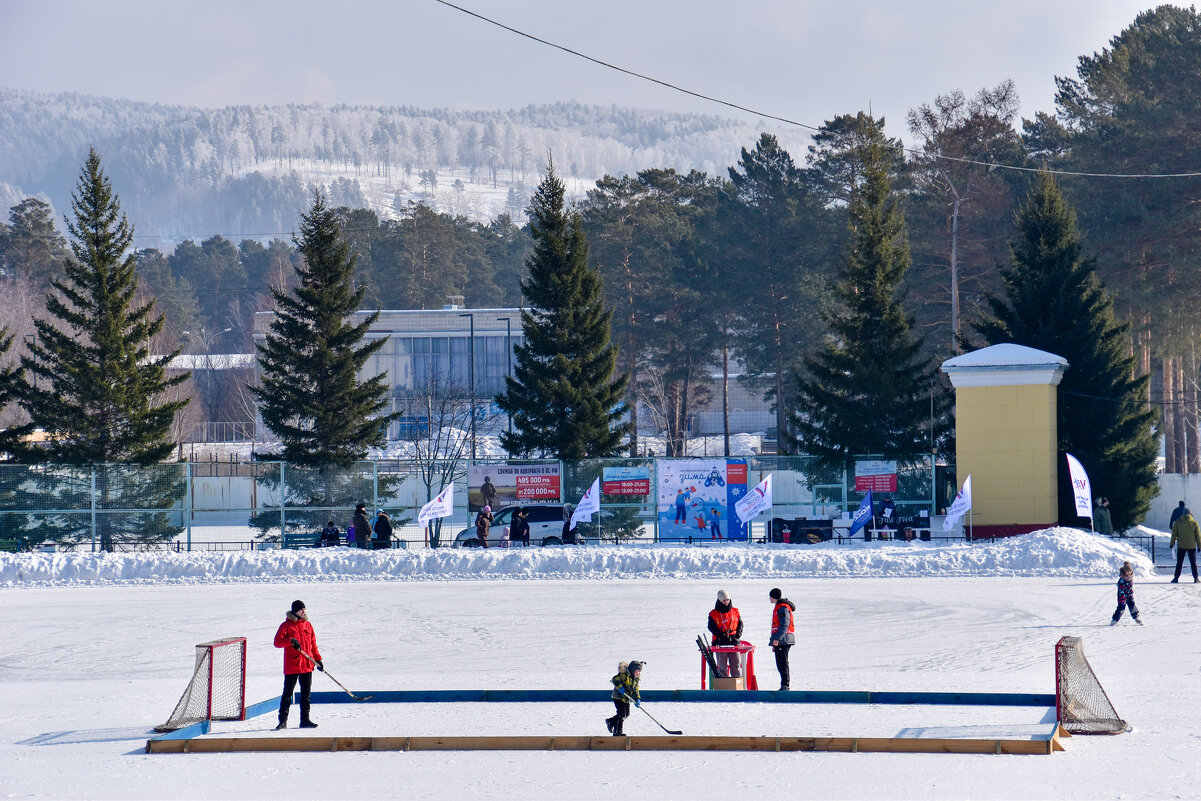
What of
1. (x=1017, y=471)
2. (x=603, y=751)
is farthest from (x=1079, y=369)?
(x=603, y=751)

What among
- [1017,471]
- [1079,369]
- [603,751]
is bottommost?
[603,751]

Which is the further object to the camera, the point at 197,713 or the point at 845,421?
the point at 845,421

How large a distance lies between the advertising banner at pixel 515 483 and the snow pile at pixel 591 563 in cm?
401

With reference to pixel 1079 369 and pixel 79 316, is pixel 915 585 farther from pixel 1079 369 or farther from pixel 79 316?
pixel 79 316

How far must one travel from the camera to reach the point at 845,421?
123 feet

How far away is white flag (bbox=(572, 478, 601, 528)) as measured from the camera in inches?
1226

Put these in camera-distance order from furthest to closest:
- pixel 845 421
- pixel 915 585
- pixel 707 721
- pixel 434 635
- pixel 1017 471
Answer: pixel 845 421
pixel 1017 471
pixel 915 585
pixel 434 635
pixel 707 721

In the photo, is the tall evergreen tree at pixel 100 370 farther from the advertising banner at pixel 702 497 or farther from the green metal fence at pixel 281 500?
the advertising banner at pixel 702 497

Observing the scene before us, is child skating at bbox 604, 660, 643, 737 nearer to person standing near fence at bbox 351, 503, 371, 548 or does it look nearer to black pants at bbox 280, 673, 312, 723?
black pants at bbox 280, 673, 312, 723

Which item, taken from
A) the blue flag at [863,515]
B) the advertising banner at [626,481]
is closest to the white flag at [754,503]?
the blue flag at [863,515]

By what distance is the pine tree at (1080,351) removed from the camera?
35188 millimetres

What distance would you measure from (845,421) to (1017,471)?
6.36 m

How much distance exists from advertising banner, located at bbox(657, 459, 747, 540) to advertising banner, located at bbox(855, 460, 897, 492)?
364cm

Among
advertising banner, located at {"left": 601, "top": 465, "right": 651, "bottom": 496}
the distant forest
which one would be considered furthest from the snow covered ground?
the distant forest
